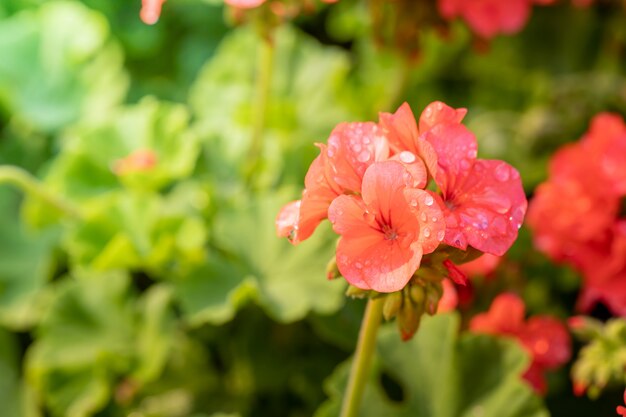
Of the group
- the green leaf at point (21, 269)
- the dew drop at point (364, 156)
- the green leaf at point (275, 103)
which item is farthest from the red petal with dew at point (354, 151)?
the green leaf at point (21, 269)

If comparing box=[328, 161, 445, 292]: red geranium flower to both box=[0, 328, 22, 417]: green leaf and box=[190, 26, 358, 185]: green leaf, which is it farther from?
box=[0, 328, 22, 417]: green leaf

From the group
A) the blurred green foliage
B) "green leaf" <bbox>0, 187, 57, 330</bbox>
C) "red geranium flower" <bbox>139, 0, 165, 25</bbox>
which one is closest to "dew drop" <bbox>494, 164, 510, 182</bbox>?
the blurred green foliage

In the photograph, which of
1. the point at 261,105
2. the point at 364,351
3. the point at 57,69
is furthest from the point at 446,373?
the point at 57,69

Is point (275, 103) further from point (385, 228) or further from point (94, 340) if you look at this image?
point (385, 228)

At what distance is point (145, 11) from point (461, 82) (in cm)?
80

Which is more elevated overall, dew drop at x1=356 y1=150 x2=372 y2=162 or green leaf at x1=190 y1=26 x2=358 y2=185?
dew drop at x1=356 y1=150 x2=372 y2=162

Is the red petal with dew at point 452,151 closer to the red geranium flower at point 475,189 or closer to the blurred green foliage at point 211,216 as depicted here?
the red geranium flower at point 475,189

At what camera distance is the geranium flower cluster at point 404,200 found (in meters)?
0.57

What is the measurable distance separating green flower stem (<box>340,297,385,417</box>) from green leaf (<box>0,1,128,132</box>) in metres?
0.79

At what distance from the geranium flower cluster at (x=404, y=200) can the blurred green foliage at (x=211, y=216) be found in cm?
30

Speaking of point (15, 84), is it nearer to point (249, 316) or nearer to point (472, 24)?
point (249, 316)

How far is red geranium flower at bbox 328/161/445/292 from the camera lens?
564 mm

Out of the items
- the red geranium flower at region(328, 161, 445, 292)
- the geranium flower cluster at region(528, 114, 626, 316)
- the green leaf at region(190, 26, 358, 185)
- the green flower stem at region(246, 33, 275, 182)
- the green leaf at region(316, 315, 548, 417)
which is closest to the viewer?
the red geranium flower at region(328, 161, 445, 292)

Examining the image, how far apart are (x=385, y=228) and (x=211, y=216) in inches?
22.5
